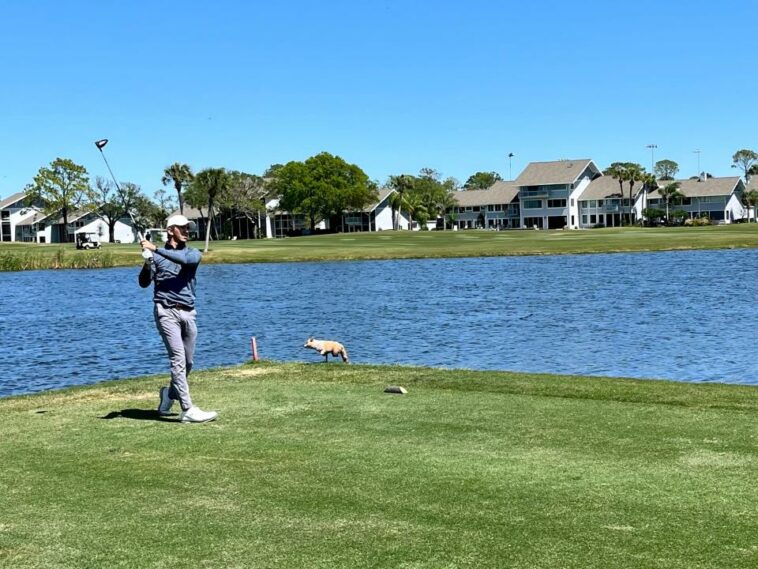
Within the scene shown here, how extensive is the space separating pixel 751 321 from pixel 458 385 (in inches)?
810

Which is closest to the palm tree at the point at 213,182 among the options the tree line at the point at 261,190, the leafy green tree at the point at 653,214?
the tree line at the point at 261,190

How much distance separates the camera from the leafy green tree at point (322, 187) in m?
152

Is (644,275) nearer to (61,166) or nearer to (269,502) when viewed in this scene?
(269,502)

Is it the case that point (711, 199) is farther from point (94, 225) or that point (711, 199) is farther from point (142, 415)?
point (142, 415)

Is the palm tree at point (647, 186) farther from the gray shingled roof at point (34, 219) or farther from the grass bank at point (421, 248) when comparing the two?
the gray shingled roof at point (34, 219)

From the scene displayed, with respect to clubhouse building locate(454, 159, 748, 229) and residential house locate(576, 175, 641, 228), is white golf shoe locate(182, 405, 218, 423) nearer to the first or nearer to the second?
clubhouse building locate(454, 159, 748, 229)

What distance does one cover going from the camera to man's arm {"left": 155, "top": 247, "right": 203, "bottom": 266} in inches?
453

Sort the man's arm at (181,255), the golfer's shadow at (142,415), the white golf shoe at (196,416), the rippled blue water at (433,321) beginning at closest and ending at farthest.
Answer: the man's arm at (181,255) → the white golf shoe at (196,416) → the golfer's shadow at (142,415) → the rippled blue water at (433,321)

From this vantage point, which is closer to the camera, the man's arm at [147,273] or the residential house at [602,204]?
the man's arm at [147,273]

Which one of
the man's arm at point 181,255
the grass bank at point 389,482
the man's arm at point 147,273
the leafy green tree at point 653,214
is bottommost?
the grass bank at point 389,482

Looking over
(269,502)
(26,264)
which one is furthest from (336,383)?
(26,264)

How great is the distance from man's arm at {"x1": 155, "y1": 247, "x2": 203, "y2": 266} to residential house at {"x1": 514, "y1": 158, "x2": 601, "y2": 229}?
494 feet

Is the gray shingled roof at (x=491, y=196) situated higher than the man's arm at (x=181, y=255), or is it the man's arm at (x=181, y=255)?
the gray shingled roof at (x=491, y=196)

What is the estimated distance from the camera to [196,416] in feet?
39.4
